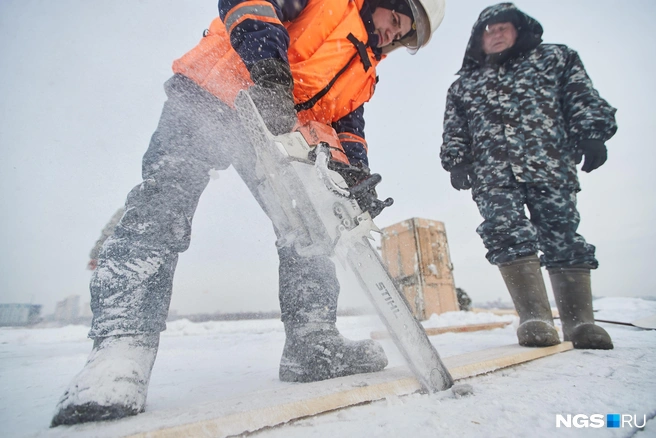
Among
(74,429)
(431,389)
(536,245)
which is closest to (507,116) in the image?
(536,245)

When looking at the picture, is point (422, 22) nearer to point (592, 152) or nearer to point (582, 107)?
point (582, 107)

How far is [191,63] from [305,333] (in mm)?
1084

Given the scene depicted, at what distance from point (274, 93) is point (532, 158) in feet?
4.92

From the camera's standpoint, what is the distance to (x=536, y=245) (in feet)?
5.28

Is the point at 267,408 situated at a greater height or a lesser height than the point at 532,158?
lesser

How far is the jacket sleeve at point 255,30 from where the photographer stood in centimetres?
96

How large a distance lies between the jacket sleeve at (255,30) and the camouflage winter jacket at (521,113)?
1382mm

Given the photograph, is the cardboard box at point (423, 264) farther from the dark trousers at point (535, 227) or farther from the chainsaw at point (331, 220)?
the chainsaw at point (331, 220)

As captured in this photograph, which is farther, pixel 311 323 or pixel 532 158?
pixel 532 158

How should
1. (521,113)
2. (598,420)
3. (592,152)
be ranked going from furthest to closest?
1. (521,113)
2. (592,152)
3. (598,420)

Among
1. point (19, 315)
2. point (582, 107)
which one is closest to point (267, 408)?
point (582, 107)

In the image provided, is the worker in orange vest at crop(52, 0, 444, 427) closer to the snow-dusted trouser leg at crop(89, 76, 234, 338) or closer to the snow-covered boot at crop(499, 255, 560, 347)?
the snow-dusted trouser leg at crop(89, 76, 234, 338)

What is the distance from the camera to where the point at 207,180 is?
111 centimetres

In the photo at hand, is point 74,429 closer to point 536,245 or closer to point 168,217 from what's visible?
point 168,217
